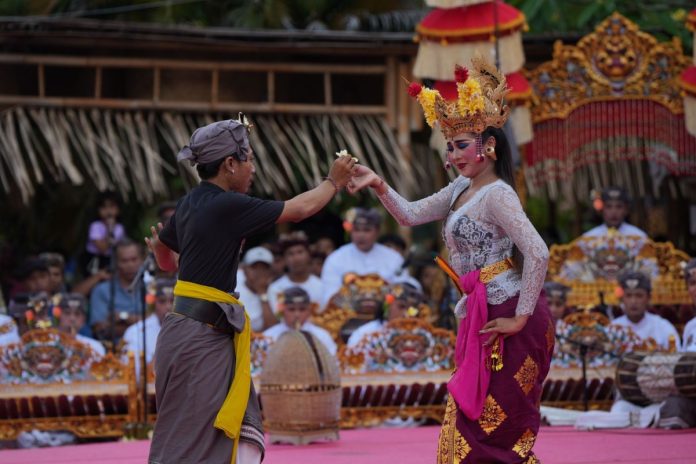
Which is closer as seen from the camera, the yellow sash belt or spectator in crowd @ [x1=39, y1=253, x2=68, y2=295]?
the yellow sash belt

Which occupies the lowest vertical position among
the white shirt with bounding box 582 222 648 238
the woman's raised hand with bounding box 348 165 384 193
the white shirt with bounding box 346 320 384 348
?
the white shirt with bounding box 346 320 384 348

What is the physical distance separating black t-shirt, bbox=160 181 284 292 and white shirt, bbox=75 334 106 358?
4.10 metres

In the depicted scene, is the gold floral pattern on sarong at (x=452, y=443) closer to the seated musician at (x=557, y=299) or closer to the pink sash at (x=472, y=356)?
the pink sash at (x=472, y=356)

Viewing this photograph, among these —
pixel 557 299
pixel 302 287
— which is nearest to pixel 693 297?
Result: pixel 557 299

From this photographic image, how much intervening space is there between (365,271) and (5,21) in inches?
149

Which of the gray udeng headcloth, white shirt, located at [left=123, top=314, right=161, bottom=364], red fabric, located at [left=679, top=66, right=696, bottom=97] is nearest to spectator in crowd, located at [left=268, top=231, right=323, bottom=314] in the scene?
white shirt, located at [left=123, top=314, right=161, bottom=364]

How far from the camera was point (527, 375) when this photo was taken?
5301mm

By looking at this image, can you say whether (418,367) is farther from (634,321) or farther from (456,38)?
(456,38)

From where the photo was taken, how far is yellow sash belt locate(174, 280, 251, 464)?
5.13 metres

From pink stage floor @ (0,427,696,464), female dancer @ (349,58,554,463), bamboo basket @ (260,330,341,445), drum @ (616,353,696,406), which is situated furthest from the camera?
drum @ (616,353,696,406)

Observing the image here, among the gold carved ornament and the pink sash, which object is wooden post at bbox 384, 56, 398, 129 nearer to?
the gold carved ornament

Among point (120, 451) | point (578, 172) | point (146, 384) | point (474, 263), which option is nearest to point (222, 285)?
point (474, 263)

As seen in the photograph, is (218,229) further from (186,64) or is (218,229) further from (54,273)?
(186,64)

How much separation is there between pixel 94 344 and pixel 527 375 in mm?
4864
